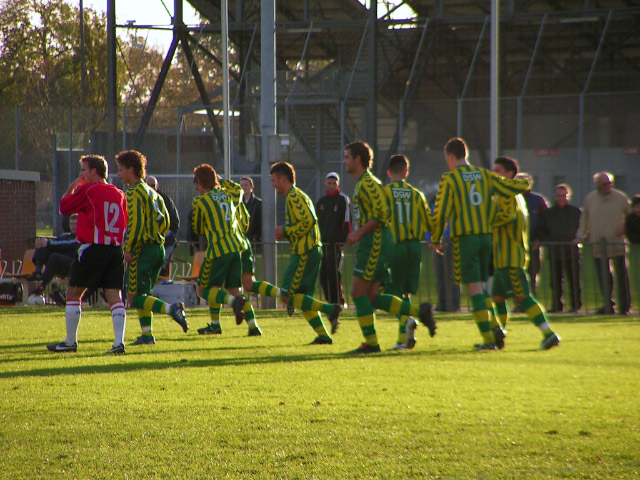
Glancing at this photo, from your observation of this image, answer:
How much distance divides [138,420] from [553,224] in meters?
9.66

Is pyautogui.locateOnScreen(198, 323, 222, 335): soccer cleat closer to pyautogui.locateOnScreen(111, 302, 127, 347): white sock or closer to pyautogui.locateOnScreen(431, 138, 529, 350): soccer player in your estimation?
pyautogui.locateOnScreen(111, 302, 127, 347): white sock

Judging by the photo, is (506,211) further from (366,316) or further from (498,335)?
(366,316)

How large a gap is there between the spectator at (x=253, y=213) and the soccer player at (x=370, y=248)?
5891 millimetres

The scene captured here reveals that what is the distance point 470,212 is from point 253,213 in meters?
6.93

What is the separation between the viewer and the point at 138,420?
18.9 feet

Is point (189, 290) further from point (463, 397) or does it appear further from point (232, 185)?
point (463, 397)

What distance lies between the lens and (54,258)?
578 inches

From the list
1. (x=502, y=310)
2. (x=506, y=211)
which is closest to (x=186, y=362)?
(x=506, y=211)

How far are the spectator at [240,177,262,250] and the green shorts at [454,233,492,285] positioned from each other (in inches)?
248

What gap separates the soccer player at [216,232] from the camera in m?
9.93

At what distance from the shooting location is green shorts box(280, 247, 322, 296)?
31.4 ft

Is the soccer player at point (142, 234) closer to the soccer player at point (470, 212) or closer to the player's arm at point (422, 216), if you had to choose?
the player's arm at point (422, 216)

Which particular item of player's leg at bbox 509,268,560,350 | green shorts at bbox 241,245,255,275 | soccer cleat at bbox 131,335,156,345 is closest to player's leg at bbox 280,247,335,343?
green shorts at bbox 241,245,255,275

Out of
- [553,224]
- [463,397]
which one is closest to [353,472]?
[463,397]
